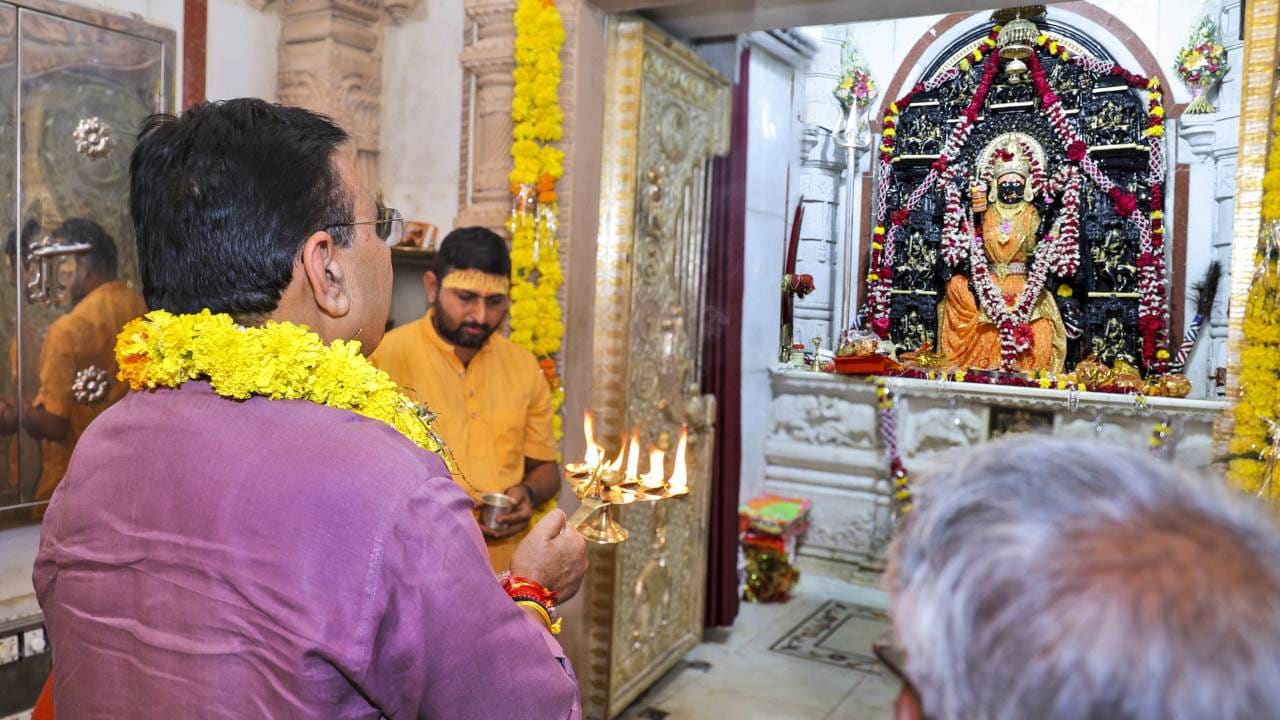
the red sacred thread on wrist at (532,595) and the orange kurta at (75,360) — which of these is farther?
the orange kurta at (75,360)

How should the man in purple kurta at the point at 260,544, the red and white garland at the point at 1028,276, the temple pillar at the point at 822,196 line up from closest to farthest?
the man in purple kurta at the point at 260,544 < the red and white garland at the point at 1028,276 < the temple pillar at the point at 822,196

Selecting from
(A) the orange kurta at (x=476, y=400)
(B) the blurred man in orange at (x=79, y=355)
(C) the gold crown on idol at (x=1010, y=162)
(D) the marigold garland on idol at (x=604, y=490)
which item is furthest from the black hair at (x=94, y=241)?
(C) the gold crown on idol at (x=1010, y=162)

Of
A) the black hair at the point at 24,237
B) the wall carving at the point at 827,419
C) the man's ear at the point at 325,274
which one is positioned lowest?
the wall carving at the point at 827,419

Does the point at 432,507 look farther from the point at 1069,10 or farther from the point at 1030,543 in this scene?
the point at 1069,10

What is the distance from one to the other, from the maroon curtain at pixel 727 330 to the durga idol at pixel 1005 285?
1.06m

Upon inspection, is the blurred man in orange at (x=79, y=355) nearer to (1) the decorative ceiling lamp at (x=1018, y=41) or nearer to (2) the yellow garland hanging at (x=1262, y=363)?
(1) the decorative ceiling lamp at (x=1018, y=41)

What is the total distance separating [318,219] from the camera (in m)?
1.39

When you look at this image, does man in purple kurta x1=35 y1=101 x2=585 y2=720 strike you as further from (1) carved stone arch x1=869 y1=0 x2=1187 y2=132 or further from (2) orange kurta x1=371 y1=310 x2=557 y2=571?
(1) carved stone arch x1=869 y1=0 x2=1187 y2=132

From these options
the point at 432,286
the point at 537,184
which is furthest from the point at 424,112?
the point at 432,286

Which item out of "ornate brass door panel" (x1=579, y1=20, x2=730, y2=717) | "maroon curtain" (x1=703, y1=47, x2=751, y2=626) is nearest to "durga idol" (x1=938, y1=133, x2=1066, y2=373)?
"maroon curtain" (x1=703, y1=47, x2=751, y2=626)

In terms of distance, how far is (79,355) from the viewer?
3.14 metres

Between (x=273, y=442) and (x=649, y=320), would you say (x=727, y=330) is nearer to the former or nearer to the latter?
(x=649, y=320)

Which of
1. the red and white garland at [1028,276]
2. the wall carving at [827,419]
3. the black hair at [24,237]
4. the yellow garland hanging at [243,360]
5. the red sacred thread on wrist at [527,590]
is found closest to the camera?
the yellow garland hanging at [243,360]

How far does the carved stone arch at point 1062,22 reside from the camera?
10.2ft
